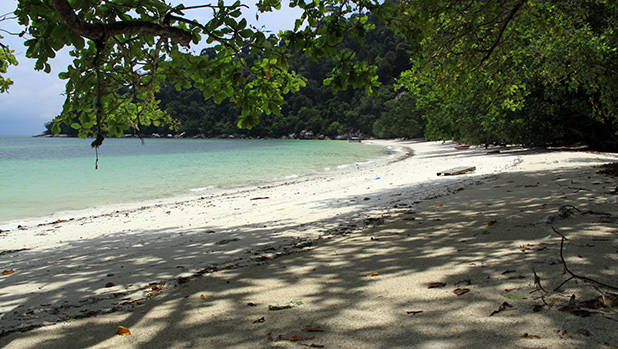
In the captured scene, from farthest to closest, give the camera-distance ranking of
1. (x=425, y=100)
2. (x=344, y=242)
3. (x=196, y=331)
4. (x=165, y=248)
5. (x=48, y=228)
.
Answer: (x=425, y=100) < (x=48, y=228) < (x=165, y=248) < (x=344, y=242) < (x=196, y=331)

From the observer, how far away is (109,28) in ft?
13.6

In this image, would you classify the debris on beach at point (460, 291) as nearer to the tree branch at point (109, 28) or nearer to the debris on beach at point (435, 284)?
the debris on beach at point (435, 284)

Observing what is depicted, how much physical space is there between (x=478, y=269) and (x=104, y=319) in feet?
9.74

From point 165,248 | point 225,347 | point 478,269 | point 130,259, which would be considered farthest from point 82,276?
point 478,269

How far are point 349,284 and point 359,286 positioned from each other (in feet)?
0.36

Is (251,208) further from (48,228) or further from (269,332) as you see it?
(269,332)

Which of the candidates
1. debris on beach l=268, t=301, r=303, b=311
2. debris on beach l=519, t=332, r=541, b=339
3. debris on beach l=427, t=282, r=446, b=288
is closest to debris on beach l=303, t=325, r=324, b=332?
debris on beach l=268, t=301, r=303, b=311

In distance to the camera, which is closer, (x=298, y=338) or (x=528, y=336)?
(x=528, y=336)

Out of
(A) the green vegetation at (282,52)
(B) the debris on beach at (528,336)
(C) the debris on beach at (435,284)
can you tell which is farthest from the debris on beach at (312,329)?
(A) the green vegetation at (282,52)

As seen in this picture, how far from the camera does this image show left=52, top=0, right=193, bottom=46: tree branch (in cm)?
362

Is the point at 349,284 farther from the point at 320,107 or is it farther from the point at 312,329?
the point at 320,107

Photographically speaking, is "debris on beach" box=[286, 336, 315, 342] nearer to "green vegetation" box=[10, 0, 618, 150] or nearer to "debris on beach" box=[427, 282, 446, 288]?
"debris on beach" box=[427, 282, 446, 288]

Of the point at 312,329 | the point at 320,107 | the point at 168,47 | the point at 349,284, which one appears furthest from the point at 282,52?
the point at 320,107

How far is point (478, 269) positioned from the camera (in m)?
3.12
